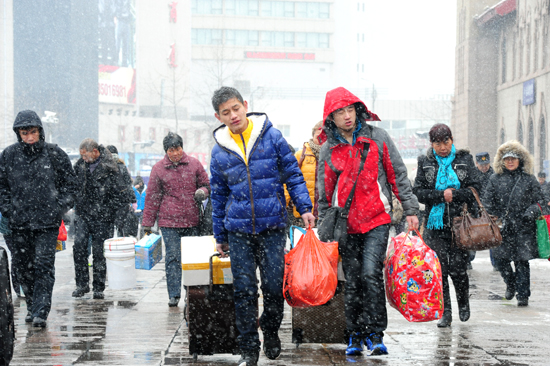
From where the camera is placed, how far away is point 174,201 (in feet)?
26.9

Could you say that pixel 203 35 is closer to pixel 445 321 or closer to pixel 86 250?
pixel 86 250

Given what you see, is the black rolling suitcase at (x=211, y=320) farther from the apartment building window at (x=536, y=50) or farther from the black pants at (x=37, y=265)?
the apartment building window at (x=536, y=50)

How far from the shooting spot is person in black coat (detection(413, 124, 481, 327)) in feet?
22.5

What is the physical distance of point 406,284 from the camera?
5.34m

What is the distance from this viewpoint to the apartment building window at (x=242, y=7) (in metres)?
102

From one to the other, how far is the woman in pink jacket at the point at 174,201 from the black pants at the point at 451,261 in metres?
2.54

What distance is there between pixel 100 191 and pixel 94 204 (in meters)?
0.18

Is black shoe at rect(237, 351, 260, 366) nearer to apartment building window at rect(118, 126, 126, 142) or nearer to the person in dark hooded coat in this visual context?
the person in dark hooded coat

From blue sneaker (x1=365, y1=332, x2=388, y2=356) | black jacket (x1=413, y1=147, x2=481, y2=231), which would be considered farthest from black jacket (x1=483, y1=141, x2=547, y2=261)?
blue sneaker (x1=365, y1=332, x2=388, y2=356)

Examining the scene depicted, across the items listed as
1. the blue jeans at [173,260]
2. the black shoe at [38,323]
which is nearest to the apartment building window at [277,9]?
the blue jeans at [173,260]

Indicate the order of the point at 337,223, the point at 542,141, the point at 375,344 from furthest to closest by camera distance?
the point at 542,141, the point at 337,223, the point at 375,344

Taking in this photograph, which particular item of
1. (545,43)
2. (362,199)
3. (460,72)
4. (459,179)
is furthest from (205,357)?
(460,72)

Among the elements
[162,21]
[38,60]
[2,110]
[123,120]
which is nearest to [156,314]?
[2,110]

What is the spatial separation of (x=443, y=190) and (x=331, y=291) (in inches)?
86.1
